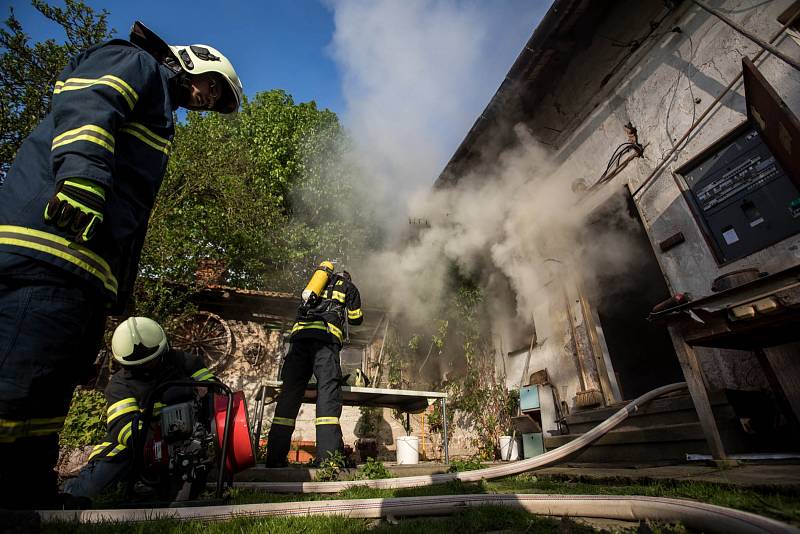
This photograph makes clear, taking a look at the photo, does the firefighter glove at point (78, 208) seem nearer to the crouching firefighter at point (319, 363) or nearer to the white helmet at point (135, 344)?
the white helmet at point (135, 344)

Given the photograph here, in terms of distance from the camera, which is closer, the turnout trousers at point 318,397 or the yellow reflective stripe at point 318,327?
the turnout trousers at point 318,397

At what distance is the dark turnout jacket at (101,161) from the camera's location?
5.32 ft

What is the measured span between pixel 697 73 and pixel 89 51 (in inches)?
215

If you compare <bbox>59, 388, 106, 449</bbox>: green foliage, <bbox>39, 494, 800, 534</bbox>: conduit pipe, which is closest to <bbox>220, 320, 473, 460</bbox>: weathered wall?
<bbox>59, 388, 106, 449</bbox>: green foliage

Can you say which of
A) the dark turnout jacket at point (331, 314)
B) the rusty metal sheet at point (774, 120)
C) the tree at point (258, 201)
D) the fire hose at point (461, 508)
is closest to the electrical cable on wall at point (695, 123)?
the rusty metal sheet at point (774, 120)

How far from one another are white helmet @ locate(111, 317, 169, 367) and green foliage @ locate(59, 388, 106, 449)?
9.36 ft

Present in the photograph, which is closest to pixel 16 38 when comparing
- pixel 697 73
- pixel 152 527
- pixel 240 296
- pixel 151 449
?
pixel 240 296

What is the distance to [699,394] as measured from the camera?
2.66 meters

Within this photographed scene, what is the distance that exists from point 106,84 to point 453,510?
2761mm

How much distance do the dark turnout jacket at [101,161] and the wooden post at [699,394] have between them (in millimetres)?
3689

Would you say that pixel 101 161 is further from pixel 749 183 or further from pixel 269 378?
pixel 269 378

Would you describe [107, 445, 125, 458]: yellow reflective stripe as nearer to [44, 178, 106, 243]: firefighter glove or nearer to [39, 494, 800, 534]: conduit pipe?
[39, 494, 800, 534]: conduit pipe

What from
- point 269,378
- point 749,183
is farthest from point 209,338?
point 749,183

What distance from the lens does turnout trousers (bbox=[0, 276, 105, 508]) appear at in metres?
1.44
